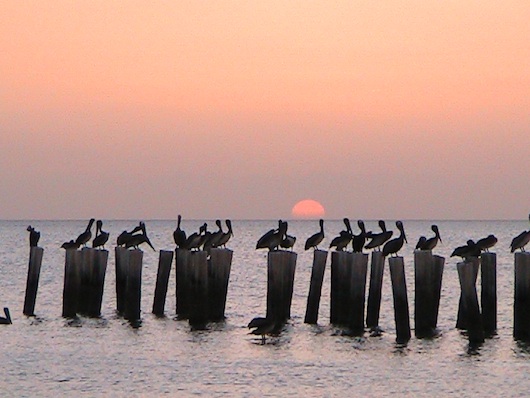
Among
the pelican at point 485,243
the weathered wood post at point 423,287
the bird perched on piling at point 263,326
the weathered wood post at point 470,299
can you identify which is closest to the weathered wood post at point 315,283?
the bird perched on piling at point 263,326

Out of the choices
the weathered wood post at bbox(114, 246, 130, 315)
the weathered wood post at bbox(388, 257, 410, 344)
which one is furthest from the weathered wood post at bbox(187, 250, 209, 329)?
the weathered wood post at bbox(388, 257, 410, 344)

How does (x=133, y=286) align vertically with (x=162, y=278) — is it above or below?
below

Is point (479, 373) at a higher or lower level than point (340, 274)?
lower

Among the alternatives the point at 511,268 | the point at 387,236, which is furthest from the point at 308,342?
the point at 511,268

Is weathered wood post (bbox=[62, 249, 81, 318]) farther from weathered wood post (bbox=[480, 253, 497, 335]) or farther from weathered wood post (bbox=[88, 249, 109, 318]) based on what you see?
weathered wood post (bbox=[480, 253, 497, 335])

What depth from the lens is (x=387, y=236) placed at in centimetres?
2998

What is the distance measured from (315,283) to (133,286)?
178 inches

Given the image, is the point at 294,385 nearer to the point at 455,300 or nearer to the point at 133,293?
the point at 133,293

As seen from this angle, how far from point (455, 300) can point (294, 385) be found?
21.0 m

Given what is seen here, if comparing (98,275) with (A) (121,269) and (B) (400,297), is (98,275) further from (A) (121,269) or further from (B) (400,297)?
(B) (400,297)

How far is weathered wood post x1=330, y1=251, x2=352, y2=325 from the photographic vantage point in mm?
27891

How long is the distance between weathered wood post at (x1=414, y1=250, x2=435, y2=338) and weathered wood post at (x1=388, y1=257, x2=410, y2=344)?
266 mm

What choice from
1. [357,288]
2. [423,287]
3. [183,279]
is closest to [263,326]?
[357,288]

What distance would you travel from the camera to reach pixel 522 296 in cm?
2555
